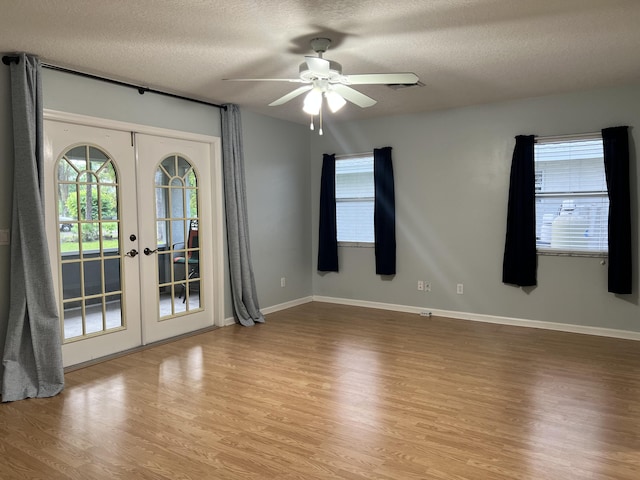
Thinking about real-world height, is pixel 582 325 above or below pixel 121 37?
below

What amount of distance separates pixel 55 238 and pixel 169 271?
125cm

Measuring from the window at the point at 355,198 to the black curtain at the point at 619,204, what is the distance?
2739 millimetres

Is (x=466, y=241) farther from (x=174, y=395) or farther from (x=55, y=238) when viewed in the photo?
(x=55, y=238)

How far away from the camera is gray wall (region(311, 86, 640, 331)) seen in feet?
15.9

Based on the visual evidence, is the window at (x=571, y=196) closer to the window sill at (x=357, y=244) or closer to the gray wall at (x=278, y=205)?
the window sill at (x=357, y=244)

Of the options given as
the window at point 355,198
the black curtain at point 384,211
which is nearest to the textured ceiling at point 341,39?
the black curtain at point 384,211

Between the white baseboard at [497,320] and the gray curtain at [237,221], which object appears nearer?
the white baseboard at [497,320]

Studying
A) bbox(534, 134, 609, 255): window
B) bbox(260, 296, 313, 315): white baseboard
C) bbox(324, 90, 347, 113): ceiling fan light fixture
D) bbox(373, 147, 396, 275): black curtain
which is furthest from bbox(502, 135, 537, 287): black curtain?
bbox(260, 296, 313, 315): white baseboard

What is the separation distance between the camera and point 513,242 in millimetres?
5230

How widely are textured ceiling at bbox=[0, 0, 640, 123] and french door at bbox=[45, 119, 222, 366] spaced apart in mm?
675

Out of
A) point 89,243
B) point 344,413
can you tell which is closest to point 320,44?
point 344,413

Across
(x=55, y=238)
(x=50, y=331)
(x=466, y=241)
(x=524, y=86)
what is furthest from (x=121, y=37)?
(x=466, y=241)

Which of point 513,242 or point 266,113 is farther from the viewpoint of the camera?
point 266,113

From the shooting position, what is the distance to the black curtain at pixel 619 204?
15.1 feet
